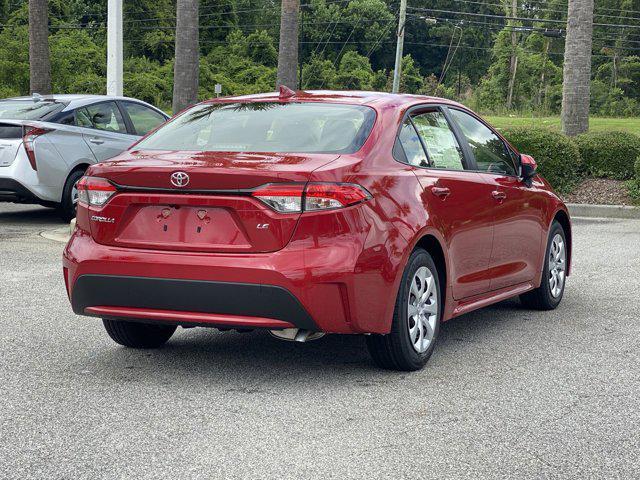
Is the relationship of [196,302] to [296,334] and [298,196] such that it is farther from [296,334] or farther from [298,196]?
[298,196]

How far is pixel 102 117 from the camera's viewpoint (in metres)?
14.9

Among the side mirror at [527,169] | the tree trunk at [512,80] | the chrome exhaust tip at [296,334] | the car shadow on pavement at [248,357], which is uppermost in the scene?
the side mirror at [527,169]

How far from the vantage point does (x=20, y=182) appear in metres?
13.6

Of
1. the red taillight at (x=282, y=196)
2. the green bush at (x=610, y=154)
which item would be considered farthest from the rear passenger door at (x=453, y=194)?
the green bush at (x=610, y=154)

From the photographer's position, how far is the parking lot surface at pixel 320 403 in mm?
4611

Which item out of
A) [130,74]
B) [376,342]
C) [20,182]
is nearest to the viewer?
[376,342]

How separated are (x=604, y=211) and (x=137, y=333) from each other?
37.3 ft

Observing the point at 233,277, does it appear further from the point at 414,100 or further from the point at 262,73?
the point at 262,73

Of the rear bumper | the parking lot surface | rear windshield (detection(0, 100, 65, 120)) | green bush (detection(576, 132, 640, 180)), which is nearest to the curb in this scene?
green bush (detection(576, 132, 640, 180))

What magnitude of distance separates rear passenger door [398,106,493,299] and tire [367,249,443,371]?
265 mm

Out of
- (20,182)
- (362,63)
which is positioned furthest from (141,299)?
(362,63)

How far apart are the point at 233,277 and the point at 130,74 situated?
59.1 meters

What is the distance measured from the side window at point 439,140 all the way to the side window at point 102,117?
826 centimetres

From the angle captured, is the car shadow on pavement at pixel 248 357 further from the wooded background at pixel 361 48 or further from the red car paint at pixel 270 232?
the wooded background at pixel 361 48
